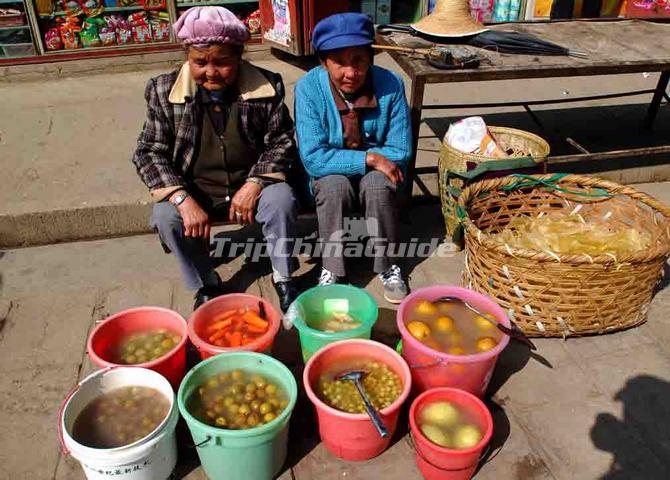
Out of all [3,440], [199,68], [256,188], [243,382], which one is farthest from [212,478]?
[199,68]

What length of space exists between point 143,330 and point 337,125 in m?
1.45

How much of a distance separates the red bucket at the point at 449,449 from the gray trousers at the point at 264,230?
113 cm

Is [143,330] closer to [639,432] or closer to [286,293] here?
[286,293]

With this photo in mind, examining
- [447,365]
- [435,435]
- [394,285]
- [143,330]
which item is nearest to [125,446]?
[143,330]

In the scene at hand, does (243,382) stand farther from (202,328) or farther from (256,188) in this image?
(256,188)

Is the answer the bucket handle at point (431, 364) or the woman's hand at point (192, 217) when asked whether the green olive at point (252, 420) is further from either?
the woman's hand at point (192, 217)

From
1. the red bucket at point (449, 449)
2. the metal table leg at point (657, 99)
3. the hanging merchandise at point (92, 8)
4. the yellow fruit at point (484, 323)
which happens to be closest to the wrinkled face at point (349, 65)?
the yellow fruit at point (484, 323)

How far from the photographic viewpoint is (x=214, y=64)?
257 centimetres

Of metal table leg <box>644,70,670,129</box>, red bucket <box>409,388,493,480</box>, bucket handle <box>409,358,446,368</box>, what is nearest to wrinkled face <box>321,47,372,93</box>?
bucket handle <box>409,358,446,368</box>

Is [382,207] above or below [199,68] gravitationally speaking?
below

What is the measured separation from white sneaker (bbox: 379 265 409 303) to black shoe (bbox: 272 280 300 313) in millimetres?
525

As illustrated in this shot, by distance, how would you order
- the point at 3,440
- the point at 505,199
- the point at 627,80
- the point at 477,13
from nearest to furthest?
the point at 3,440 < the point at 505,199 < the point at 627,80 < the point at 477,13

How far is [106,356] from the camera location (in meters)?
2.33

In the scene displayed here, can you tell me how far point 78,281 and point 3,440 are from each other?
1.14 m
